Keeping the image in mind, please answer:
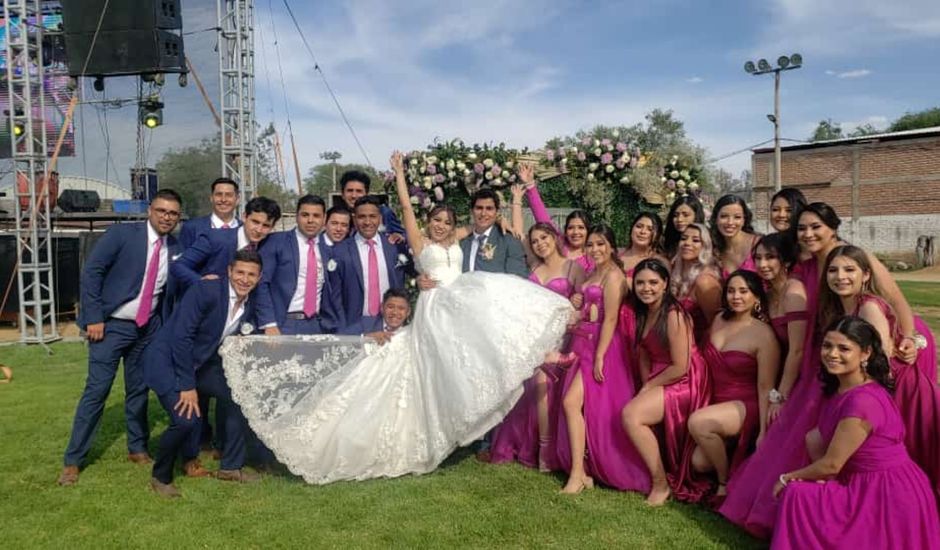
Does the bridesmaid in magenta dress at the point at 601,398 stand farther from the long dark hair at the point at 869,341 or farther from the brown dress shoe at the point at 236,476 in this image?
the brown dress shoe at the point at 236,476

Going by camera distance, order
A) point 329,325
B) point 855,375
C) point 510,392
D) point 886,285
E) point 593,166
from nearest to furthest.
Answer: point 855,375 → point 886,285 → point 510,392 → point 329,325 → point 593,166

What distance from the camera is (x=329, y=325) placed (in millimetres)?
5508

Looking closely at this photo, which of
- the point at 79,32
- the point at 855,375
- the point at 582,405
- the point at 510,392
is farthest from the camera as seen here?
the point at 79,32

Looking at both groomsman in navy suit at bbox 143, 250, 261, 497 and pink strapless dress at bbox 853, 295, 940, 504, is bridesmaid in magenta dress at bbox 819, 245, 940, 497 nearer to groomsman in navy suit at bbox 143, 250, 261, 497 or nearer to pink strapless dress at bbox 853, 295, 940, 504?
pink strapless dress at bbox 853, 295, 940, 504

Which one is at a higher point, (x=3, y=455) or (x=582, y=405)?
(x=582, y=405)

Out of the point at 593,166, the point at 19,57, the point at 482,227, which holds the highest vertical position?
the point at 19,57

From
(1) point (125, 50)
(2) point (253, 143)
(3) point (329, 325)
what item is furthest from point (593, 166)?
(1) point (125, 50)

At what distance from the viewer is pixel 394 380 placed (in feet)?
15.5

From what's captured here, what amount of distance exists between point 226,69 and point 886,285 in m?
12.0

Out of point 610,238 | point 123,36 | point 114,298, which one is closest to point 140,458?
point 114,298

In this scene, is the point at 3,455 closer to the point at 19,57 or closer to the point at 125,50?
the point at 19,57

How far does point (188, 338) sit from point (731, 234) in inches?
147

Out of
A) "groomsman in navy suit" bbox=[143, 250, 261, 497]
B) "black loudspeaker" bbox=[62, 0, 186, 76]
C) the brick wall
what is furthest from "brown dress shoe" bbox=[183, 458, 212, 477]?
the brick wall

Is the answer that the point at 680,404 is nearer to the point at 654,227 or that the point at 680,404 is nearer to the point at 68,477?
the point at 654,227
